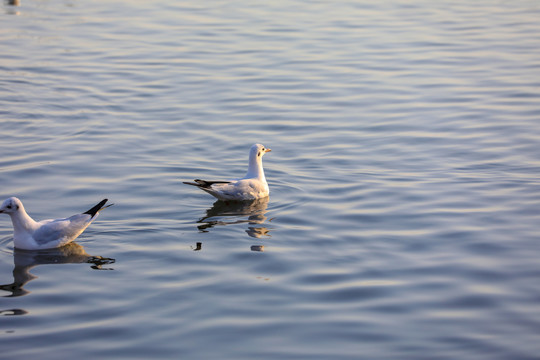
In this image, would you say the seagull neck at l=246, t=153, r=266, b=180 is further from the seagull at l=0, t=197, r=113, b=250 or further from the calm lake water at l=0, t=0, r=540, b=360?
the seagull at l=0, t=197, r=113, b=250

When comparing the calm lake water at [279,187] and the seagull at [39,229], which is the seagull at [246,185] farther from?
the seagull at [39,229]

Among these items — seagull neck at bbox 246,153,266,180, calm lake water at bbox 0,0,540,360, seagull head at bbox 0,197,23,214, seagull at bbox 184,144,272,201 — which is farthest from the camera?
seagull neck at bbox 246,153,266,180

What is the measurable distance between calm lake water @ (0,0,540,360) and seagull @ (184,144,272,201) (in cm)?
21

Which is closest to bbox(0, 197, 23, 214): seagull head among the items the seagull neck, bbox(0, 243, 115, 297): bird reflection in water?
bbox(0, 243, 115, 297): bird reflection in water

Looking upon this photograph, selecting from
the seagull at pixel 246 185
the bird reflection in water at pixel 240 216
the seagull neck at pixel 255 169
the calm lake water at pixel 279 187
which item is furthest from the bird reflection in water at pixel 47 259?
the seagull neck at pixel 255 169

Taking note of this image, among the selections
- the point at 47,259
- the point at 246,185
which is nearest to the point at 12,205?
the point at 47,259

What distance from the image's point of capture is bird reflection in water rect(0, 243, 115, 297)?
34.2 ft

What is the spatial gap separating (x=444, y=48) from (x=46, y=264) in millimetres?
16106

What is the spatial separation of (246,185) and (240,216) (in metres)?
0.62

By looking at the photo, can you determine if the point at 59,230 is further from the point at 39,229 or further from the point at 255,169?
the point at 255,169

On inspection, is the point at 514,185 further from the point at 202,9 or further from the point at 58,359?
the point at 202,9

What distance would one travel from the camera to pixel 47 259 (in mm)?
11148

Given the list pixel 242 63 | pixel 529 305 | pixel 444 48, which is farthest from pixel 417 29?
pixel 529 305

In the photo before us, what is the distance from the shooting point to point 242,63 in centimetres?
2252
